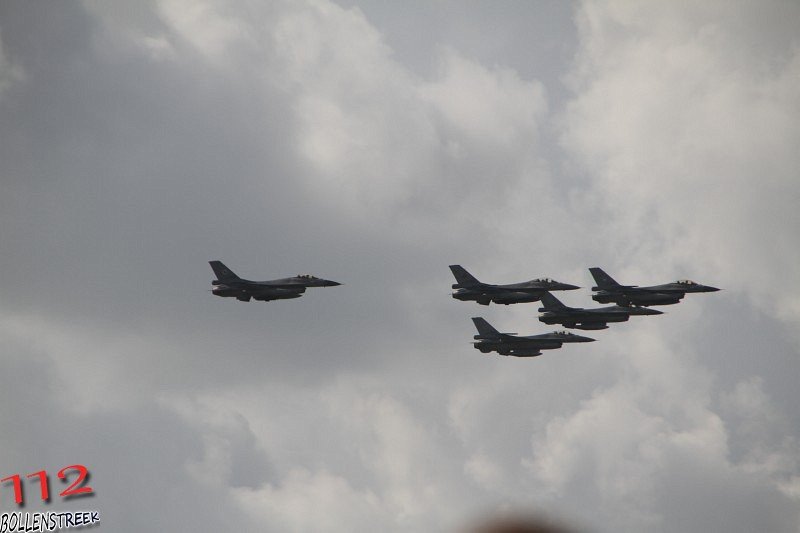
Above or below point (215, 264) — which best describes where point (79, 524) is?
below

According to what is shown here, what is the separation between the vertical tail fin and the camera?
641 feet

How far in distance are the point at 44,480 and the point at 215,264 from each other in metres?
48.3

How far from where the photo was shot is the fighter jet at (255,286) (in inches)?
7643

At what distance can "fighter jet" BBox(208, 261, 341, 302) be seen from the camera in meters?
194

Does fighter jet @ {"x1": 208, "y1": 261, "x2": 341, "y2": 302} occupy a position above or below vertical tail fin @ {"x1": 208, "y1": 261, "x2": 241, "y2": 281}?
below

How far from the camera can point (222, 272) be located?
19550 cm

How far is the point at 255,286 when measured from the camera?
640ft

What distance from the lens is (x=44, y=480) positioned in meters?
159

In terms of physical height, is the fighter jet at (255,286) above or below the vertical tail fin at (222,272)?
below

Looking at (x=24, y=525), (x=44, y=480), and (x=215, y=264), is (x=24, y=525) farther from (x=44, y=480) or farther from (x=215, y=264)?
(x=215, y=264)

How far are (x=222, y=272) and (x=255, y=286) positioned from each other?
559cm

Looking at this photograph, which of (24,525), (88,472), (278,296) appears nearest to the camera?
(24,525)

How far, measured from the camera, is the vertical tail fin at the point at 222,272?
19525 centimetres

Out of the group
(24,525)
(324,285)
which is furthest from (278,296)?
(24,525)
